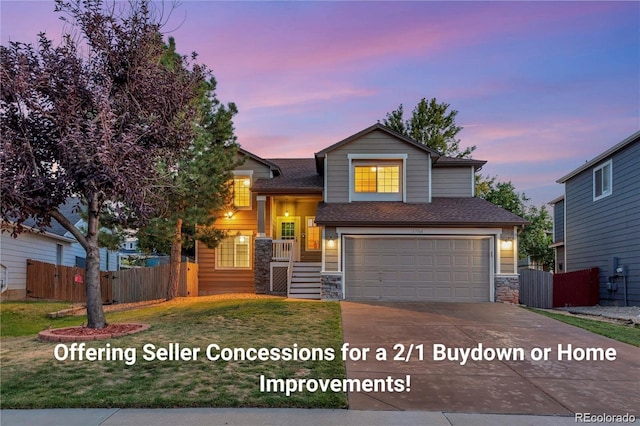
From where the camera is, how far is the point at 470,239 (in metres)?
14.7

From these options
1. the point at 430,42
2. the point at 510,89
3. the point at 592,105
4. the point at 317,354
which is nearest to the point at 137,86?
the point at 317,354

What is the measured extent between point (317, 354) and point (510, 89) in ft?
51.9

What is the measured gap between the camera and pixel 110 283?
17000 millimetres

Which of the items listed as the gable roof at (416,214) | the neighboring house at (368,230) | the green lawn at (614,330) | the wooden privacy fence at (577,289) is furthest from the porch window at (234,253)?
the wooden privacy fence at (577,289)

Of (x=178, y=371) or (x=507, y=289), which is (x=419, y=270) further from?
(x=178, y=371)

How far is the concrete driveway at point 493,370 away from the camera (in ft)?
16.9

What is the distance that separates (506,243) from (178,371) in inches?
469

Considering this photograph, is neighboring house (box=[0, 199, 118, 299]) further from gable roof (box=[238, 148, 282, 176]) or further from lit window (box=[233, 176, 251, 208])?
gable roof (box=[238, 148, 282, 176])

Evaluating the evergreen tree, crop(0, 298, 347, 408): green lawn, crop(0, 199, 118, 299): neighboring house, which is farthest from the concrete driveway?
the evergreen tree

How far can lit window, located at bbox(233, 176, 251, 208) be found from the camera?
18.3m

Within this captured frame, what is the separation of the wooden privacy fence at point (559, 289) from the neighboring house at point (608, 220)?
40 cm

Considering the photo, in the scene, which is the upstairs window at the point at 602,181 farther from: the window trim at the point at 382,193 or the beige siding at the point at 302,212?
the beige siding at the point at 302,212

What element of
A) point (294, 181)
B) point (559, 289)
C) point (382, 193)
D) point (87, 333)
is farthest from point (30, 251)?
point (559, 289)

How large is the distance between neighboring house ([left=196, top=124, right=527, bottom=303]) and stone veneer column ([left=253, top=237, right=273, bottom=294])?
1.5 inches
